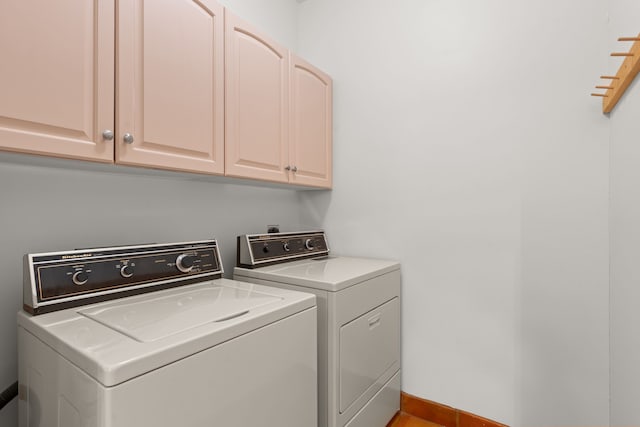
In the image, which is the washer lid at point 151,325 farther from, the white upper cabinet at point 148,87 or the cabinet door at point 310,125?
the cabinet door at point 310,125

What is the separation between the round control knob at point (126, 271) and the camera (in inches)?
44.5

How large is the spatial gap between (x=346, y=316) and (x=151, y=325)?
0.77 m

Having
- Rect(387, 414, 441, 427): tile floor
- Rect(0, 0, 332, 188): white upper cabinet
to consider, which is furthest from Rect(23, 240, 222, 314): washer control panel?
Rect(387, 414, 441, 427): tile floor

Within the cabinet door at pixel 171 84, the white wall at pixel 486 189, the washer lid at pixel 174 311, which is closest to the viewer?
the washer lid at pixel 174 311

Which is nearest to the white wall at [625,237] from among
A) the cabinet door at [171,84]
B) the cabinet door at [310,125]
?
the cabinet door at [310,125]

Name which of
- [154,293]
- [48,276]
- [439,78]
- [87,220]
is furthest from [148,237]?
[439,78]

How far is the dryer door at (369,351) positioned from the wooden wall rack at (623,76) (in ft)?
4.27

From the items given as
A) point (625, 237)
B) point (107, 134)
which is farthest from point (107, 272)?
point (625, 237)

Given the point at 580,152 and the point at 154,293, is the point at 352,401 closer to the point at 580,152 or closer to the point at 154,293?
the point at 154,293

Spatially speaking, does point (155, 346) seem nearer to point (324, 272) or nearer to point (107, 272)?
point (107, 272)

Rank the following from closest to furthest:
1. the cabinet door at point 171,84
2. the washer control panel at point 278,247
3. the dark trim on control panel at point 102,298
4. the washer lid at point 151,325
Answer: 1. the washer lid at point 151,325
2. the dark trim on control panel at point 102,298
3. the cabinet door at point 171,84
4. the washer control panel at point 278,247

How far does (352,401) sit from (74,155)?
141cm

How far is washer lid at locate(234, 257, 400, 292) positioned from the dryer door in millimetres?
188

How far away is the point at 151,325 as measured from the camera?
0.85m
